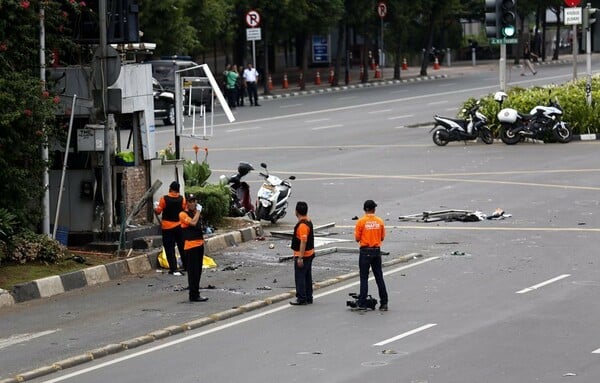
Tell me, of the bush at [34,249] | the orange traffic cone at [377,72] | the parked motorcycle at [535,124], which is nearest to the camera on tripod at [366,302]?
the bush at [34,249]

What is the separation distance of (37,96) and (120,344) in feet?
18.7

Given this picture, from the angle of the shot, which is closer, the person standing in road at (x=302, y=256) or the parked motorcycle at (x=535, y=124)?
the person standing in road at (x=302, y=256)

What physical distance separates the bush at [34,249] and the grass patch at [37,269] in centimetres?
10

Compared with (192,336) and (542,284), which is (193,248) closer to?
(192,336)

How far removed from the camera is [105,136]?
21141 mm

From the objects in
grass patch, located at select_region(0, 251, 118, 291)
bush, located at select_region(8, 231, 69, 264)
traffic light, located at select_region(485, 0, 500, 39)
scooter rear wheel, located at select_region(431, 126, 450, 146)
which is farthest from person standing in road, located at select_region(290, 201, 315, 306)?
scooter rear wheel, located at select_region(431, 126, 450, 146)

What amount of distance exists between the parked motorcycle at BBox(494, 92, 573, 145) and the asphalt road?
3062 mm

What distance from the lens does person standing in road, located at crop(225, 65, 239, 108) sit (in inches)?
2137

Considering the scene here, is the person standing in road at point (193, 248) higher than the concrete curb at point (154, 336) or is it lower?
higher

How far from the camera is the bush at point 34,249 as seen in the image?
64.3 feet

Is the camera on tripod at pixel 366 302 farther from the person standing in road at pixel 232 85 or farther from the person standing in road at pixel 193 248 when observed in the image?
the person standing in road at pixel 232 85

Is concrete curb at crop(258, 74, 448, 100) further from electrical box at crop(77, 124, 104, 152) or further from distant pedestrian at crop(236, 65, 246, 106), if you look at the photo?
electrical box at crop(77, 124, 104, 152)

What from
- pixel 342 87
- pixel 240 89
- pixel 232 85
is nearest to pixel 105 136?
pixel 232 85

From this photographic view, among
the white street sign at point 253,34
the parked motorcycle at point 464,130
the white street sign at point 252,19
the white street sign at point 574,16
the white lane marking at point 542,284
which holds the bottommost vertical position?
the white lane marking at point 542,284
